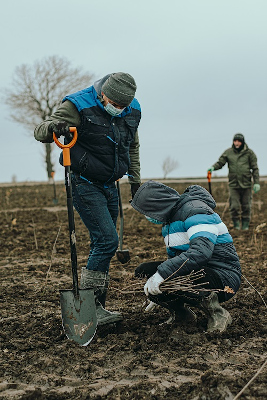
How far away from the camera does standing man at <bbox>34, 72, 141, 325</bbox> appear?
365 cm

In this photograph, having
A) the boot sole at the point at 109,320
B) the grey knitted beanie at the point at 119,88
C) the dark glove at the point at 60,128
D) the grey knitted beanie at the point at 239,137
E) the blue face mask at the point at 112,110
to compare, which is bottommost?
the boot sole at the point at 109,320

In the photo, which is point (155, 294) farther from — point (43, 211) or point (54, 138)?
point (43, 211)

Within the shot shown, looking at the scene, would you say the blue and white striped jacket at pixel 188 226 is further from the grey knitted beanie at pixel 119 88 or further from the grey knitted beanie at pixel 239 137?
the grey knitted beanie at pixel 239 137

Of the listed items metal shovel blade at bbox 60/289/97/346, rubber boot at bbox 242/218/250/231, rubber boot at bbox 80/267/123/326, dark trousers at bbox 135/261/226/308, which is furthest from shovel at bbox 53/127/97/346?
rubber boot at bbox 242/218/250/231

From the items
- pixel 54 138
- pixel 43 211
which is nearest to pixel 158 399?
pixel 54 138

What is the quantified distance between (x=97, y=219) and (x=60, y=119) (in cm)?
80

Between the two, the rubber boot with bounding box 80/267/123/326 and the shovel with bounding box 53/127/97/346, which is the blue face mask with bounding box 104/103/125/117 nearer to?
the shovel with bounding box 53/127/97/346

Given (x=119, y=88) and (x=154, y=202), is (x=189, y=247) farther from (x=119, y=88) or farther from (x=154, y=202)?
(x=119, y=88)

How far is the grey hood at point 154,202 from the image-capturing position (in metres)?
3.61

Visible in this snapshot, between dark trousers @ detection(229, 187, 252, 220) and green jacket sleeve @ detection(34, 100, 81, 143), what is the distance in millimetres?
6378

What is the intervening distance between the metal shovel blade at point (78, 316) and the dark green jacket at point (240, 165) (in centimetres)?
646

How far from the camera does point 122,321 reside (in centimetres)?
398

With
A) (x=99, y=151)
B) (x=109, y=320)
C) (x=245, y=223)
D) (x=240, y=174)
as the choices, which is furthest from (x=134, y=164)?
(x=245, y=223)

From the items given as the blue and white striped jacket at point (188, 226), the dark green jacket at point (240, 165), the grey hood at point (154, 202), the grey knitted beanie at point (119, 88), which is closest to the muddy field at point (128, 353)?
the blue and white striped jacket at point (188, 226)
